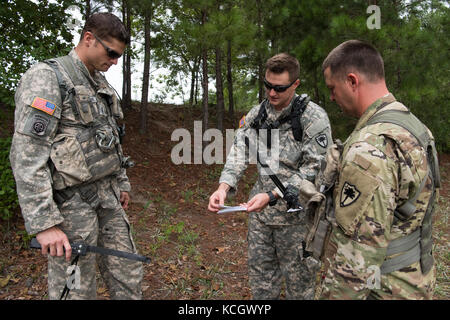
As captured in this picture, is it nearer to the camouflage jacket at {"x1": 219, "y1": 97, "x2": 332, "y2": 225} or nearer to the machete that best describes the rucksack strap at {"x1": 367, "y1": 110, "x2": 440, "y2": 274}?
the camouflage jacket at {"x1": 219, "y1": 97, "x2": 332, "y2": 225}

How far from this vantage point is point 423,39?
253 inches

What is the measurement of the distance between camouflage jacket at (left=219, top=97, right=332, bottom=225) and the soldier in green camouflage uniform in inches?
32.6

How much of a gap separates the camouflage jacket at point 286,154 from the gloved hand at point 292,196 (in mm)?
44

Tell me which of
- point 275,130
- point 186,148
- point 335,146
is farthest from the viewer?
point 186,148

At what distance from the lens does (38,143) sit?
197 cm

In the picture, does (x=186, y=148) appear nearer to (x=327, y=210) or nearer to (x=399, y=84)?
(x=399, y=84)

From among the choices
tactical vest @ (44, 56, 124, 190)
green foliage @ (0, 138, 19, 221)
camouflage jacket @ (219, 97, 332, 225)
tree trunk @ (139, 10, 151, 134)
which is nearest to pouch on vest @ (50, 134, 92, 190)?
tactical vest @ (44, 56, 124, 190)

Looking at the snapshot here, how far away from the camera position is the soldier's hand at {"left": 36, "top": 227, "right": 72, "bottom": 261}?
6.45 ft

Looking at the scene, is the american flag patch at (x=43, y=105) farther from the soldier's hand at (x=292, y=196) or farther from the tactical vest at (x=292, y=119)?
the soldier's hand at (x=292, y=196)

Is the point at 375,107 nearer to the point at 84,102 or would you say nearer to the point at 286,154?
the point at 286,154

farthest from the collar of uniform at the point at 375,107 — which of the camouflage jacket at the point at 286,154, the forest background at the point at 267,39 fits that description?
the forest background at the point at 267,39

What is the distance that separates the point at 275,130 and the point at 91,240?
1.59 metres

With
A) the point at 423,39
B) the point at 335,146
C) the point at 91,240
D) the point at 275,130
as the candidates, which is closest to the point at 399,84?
the point at 423,39

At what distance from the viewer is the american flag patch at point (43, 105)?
6.42 feet
